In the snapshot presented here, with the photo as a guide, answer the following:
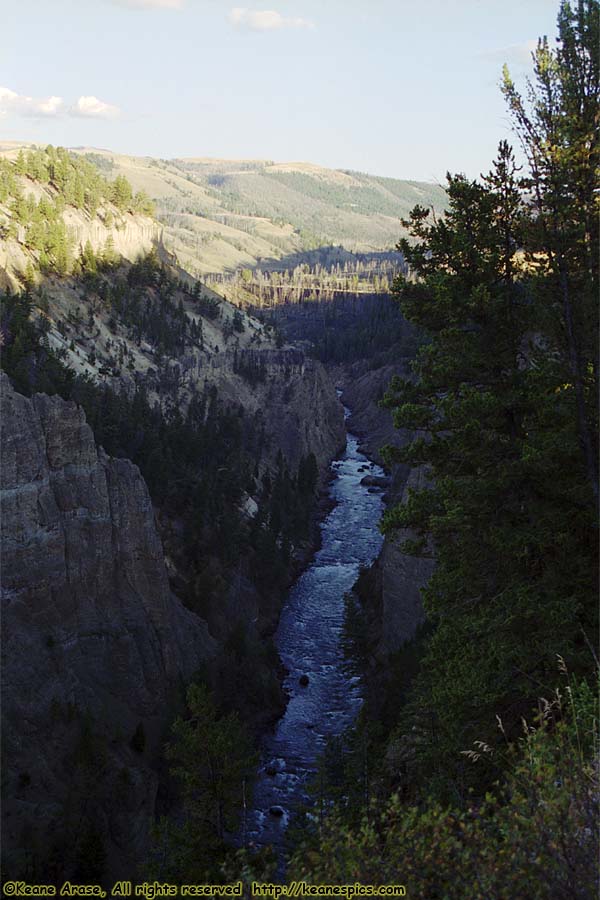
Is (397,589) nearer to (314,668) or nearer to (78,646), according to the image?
(314,668)

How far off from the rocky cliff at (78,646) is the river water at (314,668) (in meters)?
6.40

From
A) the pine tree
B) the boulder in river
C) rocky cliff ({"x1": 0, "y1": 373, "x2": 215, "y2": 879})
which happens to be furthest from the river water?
the pine tree

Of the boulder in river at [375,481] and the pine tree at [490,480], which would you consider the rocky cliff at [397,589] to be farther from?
the boulder in river at [375,481]

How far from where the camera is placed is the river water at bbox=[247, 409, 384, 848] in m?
39.4

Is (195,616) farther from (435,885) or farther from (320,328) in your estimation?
(320,328)

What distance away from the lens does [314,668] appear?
175 ft

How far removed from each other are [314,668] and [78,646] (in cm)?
2014

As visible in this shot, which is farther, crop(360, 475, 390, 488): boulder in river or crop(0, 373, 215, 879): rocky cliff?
crop(360, 475, 390, 488): boulder in river

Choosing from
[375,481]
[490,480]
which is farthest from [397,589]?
[375,481]

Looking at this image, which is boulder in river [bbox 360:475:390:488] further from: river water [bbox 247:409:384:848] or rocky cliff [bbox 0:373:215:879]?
rocky cliff [bbox 0:373:215:879]

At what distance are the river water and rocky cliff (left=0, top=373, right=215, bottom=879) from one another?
21.0ft

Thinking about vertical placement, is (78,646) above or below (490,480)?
below

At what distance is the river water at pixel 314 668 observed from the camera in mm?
39438

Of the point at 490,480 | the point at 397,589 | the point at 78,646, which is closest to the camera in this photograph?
the point at 490,480
